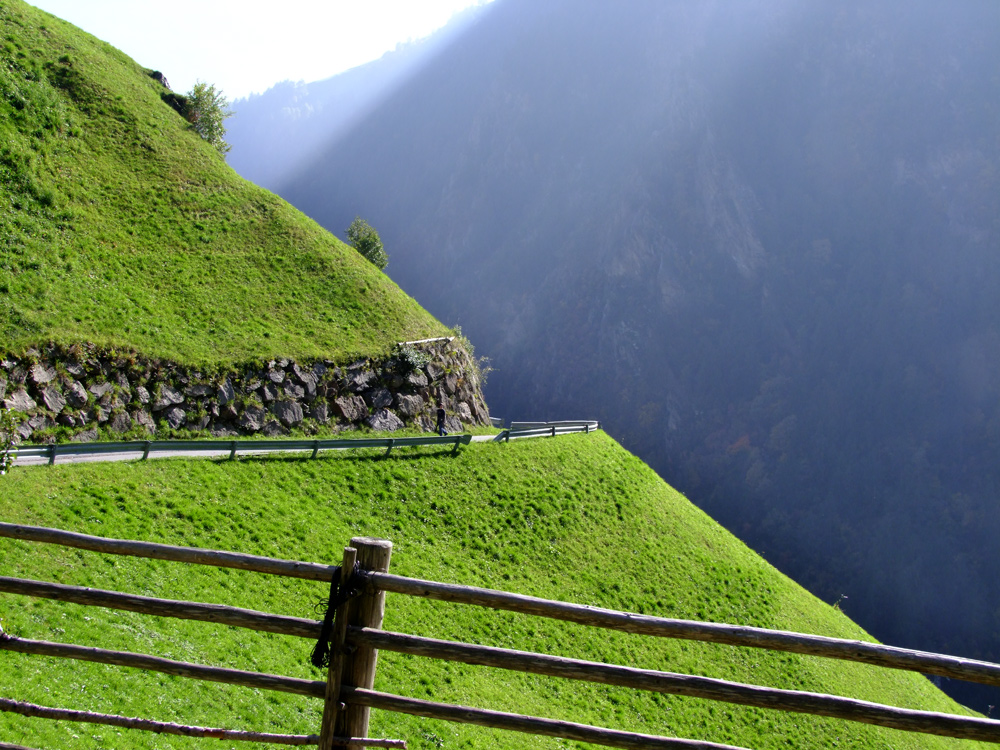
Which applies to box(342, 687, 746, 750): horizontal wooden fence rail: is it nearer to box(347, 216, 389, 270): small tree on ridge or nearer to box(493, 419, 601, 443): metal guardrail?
box(493, 419, 601, 443): metal guardrail

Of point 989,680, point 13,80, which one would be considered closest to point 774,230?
point 13,80

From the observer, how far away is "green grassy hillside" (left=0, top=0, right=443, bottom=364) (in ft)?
98.9

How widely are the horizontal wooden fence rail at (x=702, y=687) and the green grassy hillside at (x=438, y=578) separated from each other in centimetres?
741

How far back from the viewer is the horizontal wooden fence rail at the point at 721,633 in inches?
199

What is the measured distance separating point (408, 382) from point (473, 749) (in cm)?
2521

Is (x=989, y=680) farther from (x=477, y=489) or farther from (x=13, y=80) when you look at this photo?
(x=13, y=80)

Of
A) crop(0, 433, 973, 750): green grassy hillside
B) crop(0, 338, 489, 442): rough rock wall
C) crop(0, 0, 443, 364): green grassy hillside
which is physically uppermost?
crop(0, 0, 443, 364): green grassy hillside

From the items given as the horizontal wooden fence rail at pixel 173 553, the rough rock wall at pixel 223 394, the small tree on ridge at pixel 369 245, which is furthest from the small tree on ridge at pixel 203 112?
the horizontal wooden fence rail at pixel 173 553

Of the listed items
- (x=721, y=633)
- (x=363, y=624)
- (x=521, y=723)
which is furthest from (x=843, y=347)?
(x=363, y=624)

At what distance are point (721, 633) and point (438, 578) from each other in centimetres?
1937

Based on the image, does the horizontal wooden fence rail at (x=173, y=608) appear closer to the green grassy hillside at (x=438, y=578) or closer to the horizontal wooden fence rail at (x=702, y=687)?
the horizontal wooden fence rail at (x=702, y=687)

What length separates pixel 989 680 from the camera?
5062 mm

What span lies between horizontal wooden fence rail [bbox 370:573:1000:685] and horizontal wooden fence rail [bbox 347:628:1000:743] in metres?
0.32

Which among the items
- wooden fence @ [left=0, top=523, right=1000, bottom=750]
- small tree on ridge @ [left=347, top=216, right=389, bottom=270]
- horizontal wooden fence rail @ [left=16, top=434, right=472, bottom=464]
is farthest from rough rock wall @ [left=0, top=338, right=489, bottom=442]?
wooden fence @ [left=0, top=523, right=1000, bottom=750]
